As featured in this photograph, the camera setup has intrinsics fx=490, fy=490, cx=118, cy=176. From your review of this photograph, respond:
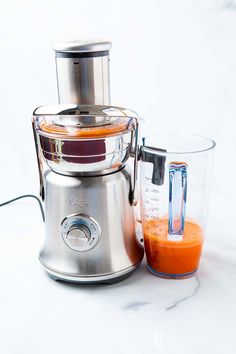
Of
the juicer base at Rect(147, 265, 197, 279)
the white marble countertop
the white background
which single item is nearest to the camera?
the white marble countertop

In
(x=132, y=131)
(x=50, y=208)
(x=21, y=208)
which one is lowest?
(x=21, y=208)

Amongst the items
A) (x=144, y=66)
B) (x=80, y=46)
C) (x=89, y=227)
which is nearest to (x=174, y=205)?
(x=89, y=227)

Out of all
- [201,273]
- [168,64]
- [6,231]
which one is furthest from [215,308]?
[168,64]

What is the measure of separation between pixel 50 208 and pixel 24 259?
14 centimetres

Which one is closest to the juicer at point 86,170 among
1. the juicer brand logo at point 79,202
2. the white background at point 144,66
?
the juicer brand logo at point 79,202

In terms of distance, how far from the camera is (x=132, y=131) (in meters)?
0.68

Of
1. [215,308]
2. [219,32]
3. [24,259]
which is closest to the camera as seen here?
[215,308]

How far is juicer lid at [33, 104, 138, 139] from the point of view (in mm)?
650

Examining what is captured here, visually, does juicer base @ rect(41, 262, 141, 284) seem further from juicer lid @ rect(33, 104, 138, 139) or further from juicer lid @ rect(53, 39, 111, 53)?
juicer lid @ rect(53, 39, 111, 53)

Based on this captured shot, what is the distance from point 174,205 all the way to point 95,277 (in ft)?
0.50

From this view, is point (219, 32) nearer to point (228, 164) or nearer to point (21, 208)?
point (228, 164)

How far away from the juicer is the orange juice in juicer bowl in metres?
0.03

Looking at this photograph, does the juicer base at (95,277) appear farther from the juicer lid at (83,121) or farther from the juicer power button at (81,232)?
the juicer lid at (83,121)

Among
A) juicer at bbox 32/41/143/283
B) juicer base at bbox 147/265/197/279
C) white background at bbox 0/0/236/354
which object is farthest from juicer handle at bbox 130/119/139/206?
white background at bbox 0/0/236/354
